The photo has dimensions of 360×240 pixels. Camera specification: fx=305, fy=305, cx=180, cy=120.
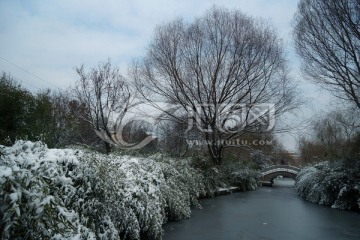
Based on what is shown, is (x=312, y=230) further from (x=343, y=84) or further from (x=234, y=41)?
(x=234, y=41)

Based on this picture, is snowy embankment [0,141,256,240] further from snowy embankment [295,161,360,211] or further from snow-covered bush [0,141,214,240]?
snowy embankment [295,161,360,211]

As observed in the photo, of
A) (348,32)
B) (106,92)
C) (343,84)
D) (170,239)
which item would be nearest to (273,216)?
(170,239)

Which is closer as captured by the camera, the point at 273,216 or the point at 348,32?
the point at 273,216

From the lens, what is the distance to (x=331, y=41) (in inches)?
448

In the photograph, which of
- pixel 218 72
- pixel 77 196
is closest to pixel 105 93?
pixel 218 72

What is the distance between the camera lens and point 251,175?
1794 centimetres

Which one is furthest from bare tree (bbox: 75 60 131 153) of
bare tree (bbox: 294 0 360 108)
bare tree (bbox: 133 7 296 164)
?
bare tree (bbox: 294 0 360 108)

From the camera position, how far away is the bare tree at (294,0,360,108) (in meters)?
10.7

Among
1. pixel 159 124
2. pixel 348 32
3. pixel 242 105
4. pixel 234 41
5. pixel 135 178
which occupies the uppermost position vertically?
pixel 234 41

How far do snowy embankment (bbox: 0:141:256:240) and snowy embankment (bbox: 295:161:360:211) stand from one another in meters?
5.70

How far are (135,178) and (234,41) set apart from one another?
12.7 metres

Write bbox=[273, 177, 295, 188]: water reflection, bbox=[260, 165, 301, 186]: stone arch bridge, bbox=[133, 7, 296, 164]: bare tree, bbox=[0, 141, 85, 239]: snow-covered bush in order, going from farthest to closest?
bbox=[273, 177, 295, 188]: water reflection → bbox=[260, 165, 301, 186]: stone arch bridge → bbox=[133, 7, 296, 164]: bare tree → bbox=[0, 141, 85, 239]: snow-covered bush

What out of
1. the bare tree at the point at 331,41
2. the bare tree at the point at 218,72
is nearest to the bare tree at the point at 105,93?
the bare tree at the point at 218,72

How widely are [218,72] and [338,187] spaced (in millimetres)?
8982
